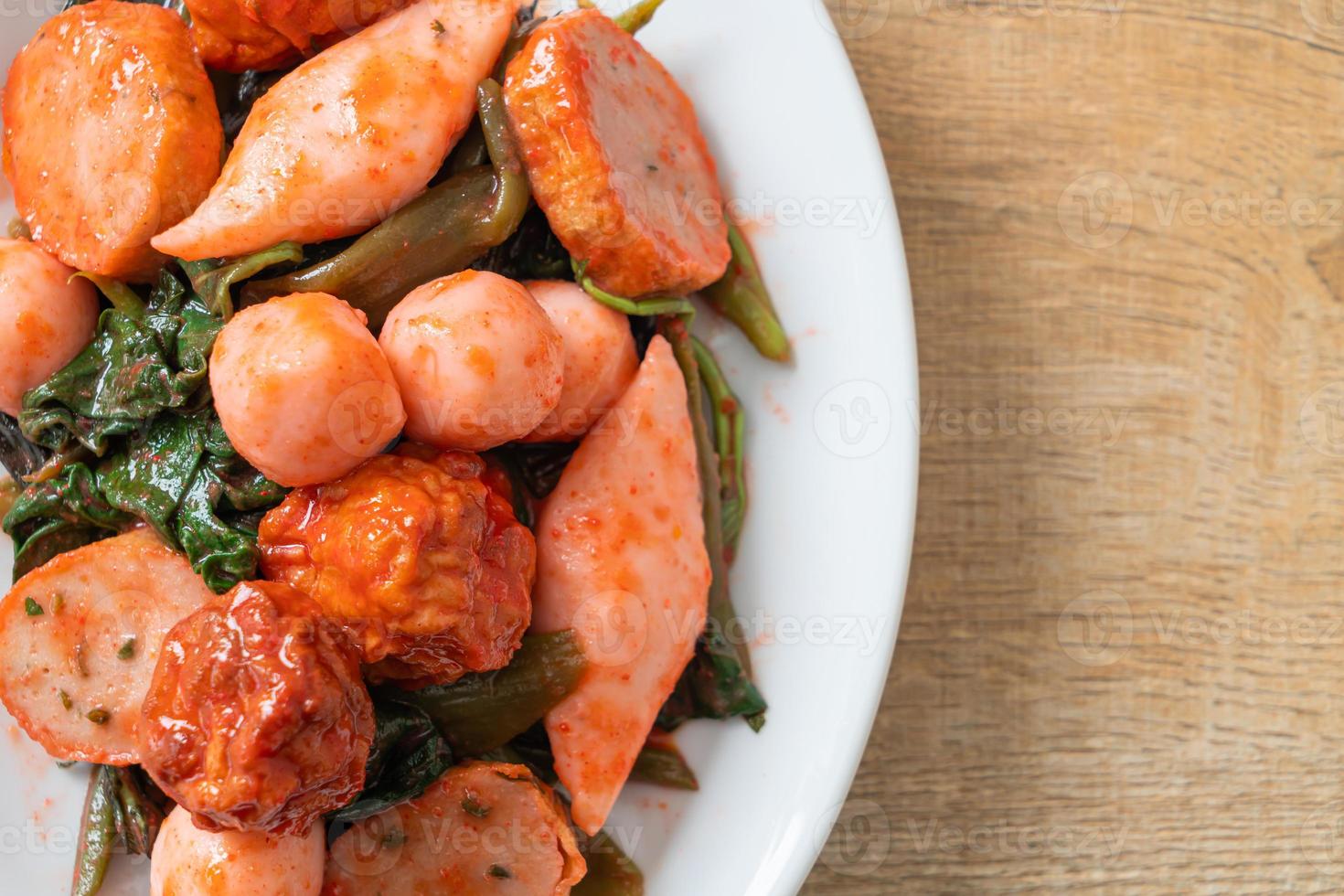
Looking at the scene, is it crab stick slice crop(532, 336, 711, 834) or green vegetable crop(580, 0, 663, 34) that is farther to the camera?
green vegetable crop(580, 0, 663, 34)

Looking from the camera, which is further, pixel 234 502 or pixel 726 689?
pixel 726 689

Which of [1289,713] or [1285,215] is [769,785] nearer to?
[1289,713]

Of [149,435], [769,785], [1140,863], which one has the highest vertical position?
[149,435]

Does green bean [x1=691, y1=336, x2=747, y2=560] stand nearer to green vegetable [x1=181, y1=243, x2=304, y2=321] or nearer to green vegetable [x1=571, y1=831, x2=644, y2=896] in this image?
green vegetable [x1=571, y1=831, x2=644, y2=896]

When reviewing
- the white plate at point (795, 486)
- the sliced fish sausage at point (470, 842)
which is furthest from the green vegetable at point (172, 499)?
the sliced fish sausage at point (470, 842)

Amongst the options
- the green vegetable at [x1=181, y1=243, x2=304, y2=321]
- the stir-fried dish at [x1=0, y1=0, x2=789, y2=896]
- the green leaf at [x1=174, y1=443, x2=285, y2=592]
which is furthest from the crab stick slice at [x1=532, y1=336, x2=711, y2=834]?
the green vegetable at [x1=181, y1=243, x2=304, y2=321]

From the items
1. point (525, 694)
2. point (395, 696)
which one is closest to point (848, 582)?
point (525, 694)

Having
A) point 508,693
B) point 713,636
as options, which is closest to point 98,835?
point 508,693
